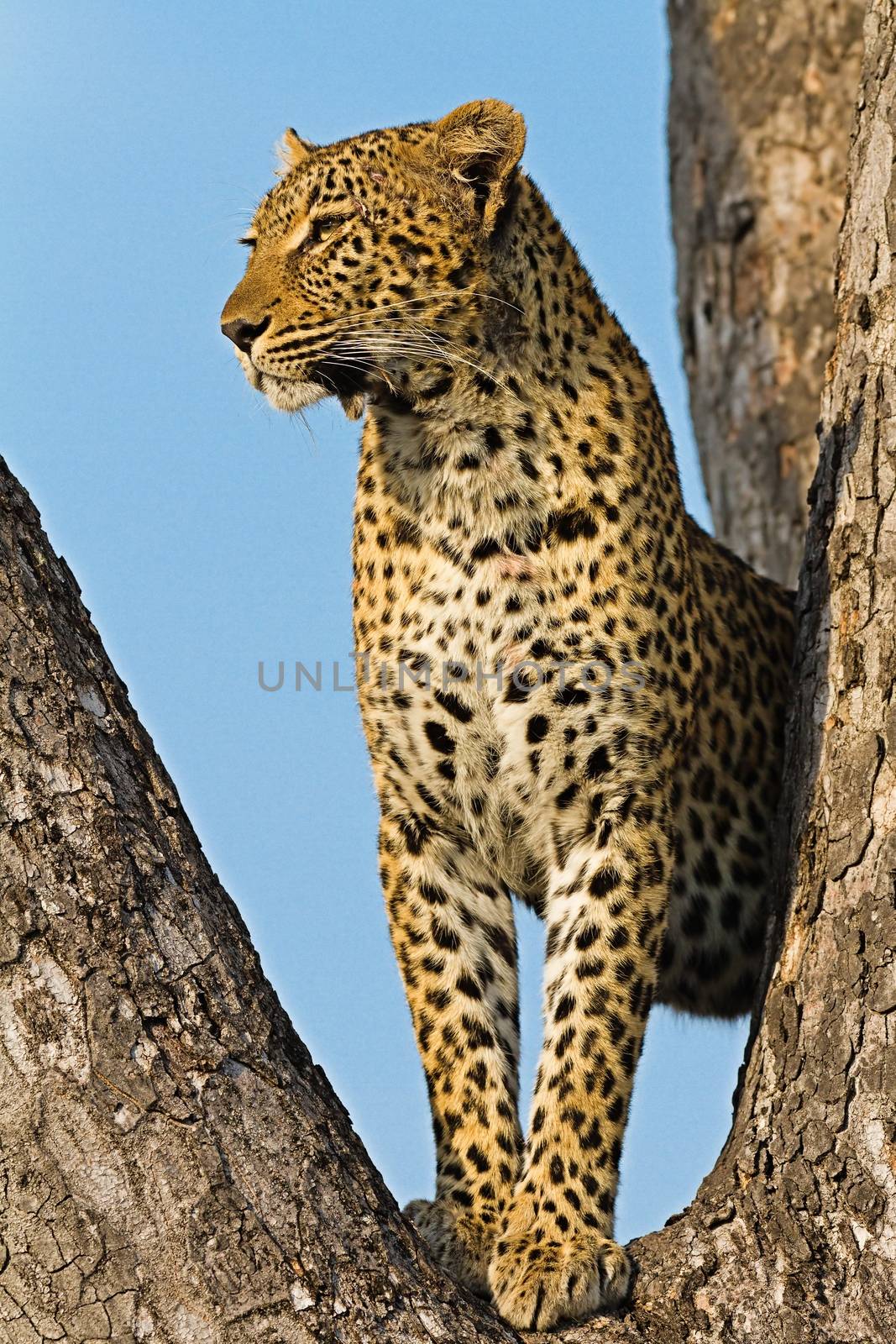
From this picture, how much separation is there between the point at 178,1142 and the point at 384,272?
298cm

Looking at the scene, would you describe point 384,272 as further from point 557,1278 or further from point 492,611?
point 557,1278

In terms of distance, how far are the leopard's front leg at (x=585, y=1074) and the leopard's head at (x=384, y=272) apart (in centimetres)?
165

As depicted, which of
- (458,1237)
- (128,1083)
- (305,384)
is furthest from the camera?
(305,384)

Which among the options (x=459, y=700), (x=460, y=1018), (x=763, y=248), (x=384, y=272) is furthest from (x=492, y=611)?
(x=763, y=248)

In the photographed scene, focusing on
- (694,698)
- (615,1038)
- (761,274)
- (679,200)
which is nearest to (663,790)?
(694,698)

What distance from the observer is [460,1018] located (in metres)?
5.36

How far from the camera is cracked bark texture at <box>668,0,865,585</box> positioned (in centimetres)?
832

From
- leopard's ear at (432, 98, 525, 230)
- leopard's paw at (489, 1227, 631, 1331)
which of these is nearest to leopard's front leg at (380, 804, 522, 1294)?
leopard's paw at (489, 1227, 631, 1331)

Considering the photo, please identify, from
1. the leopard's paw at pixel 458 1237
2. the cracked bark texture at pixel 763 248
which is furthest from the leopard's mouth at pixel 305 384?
the cracked bark texture at pixel 763 248

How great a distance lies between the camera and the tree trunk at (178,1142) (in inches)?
133

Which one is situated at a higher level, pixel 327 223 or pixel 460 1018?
pixel 327 223

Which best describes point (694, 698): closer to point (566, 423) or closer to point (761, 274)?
point (566, 423)

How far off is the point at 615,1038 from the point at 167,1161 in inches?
77.3

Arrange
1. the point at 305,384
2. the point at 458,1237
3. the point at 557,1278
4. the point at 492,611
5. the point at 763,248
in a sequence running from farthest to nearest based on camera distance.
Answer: the point at 763,248 → the point at 305,384 → the point at 492,611 → the point at 458,1237 → the point at 557,1278
